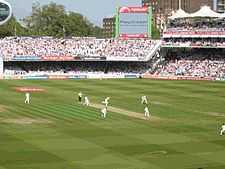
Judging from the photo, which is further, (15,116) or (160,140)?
(15,116)

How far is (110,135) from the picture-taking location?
34.2 metres

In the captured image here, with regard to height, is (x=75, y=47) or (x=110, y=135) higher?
(x=75, y=47)

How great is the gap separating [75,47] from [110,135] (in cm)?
6980

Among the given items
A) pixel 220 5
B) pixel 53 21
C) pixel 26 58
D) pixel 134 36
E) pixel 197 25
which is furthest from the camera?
pixel 220 5

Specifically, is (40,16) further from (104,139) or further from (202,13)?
(104,139)

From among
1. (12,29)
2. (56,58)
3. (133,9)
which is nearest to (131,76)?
(56,58)

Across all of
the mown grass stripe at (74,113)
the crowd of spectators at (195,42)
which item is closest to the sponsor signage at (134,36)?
the crowd of spectators at (195,42)

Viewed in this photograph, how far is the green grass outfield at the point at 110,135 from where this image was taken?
26.8m

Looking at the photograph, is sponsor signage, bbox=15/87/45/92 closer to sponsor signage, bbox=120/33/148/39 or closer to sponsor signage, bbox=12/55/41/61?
sponsor signage, bbox=12/55/41/61

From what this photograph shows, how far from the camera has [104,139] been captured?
32.7 metres

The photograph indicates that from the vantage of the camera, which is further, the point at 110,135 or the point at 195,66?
the point at 195,66

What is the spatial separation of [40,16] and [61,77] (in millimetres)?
67017

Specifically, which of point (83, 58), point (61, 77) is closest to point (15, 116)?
point (61, 77)

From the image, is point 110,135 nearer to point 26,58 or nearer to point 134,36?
point 26,58
